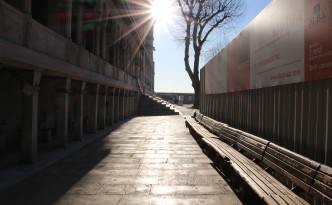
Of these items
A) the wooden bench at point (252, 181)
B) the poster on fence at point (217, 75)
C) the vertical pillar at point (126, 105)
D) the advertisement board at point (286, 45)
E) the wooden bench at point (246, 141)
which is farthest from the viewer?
the vertical pillar at point (126, 105)

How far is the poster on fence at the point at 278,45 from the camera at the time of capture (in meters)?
6.11

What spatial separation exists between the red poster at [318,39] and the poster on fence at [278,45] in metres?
0.23

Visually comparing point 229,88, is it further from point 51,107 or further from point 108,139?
point 51,107

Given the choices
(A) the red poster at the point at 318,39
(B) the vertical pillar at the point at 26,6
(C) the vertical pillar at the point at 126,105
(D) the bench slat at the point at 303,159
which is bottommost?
(D) the bench slat at the point at 303,159

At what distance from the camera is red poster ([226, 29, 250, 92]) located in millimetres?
9867

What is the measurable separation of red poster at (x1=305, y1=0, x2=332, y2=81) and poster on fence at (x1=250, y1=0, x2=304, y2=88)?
0.76ft

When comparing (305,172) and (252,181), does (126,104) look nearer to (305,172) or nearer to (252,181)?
(252,181)

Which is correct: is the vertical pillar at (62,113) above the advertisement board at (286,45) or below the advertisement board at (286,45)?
below

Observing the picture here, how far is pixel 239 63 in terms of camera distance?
1080 centimetres

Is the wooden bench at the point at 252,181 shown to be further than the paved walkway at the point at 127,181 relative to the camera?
No

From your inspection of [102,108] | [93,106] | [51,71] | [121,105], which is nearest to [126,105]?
[121,105]

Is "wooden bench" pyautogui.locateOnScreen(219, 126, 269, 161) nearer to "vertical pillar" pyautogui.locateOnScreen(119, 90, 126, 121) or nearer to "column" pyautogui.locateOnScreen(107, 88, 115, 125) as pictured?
"column" pyautogui.locateOnScreen(107, 88, 115, 125)

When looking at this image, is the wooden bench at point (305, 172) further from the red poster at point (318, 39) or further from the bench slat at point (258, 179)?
the red poster at point (318, 39)

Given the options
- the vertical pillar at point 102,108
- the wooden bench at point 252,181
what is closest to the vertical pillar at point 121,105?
the vertical pillar at point 102,108
